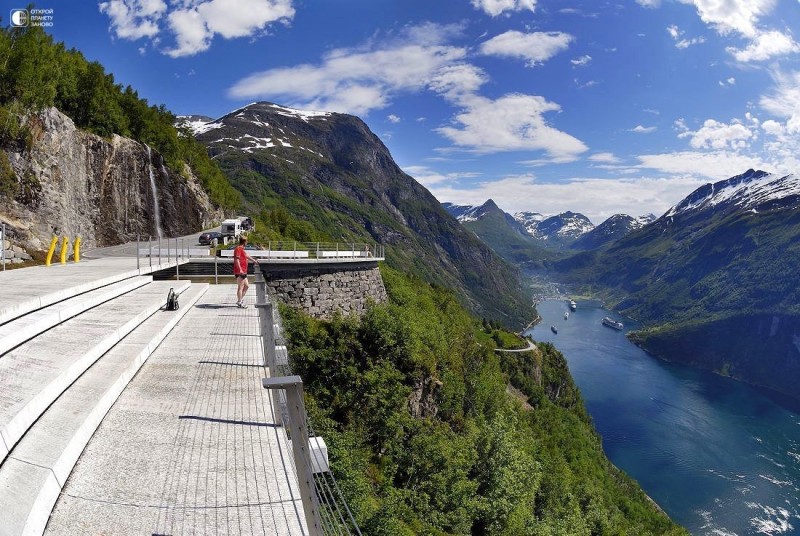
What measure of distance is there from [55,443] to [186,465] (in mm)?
1372

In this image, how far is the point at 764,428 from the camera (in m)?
92.6

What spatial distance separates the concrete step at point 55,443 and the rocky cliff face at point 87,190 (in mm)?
22484

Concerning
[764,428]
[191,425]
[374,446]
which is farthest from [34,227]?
[764,428]

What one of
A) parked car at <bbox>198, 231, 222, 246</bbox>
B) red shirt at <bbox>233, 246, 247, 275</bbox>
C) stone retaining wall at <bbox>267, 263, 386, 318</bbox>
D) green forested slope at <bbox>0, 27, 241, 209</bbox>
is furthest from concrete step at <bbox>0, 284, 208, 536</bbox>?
parked car at <bbox>198, 231, 222, 246</bbox>

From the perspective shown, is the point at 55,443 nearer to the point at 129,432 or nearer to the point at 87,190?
the point at 129,432

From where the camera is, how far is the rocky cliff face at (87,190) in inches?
1032

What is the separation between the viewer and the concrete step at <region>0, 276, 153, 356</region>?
6.97 m

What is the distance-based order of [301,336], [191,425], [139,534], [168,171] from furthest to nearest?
[168,171], [301,336], [191,425], [139,534]

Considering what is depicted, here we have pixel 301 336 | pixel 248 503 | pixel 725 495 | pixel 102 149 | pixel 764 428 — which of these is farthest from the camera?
pixel 764 428

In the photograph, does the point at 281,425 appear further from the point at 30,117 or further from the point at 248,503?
the point at 30,117

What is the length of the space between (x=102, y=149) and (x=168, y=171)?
12.2m

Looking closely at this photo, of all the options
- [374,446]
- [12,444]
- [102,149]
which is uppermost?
[102,149]

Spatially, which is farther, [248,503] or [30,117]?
[30,117]

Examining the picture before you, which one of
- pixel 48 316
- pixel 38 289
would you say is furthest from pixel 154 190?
pixel 48 316
